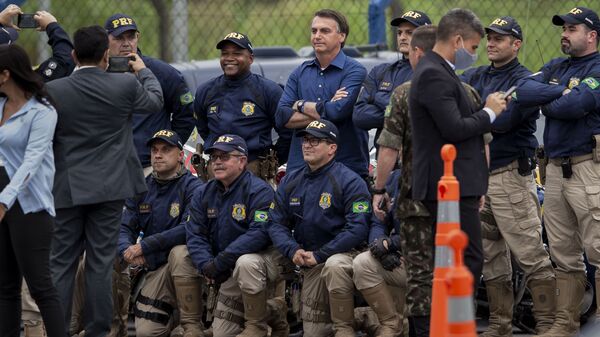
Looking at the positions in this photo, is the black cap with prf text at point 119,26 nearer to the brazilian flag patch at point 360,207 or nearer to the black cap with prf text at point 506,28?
the brazilian flag patch at point 360,207

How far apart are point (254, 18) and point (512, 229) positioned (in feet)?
30.3

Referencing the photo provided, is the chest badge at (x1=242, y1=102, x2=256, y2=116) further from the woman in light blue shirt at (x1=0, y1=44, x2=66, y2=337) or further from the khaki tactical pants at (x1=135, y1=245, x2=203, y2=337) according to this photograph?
the woman in light blue shirt at (x1=0, y1=44, x2=66, y2=337)

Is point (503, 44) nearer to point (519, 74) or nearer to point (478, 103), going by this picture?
point (519, 74)

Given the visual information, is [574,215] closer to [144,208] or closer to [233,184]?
[233,184]

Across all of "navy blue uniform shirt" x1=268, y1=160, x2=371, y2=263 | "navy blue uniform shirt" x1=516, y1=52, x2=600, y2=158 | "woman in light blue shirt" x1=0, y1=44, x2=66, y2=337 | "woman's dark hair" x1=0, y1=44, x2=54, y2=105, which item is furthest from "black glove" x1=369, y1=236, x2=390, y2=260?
"woman's dark hair" x1=0, y1=44, x2=54, y2=105

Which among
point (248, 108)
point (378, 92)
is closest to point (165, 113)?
point (248, 108)

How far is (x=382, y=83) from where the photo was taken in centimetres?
941

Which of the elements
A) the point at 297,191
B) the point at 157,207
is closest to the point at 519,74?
the point at 297,191

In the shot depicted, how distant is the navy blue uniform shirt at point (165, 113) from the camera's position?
33.4 feet

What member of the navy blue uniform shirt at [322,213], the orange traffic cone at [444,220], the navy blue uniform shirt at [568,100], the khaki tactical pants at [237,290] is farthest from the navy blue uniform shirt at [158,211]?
the orange traffic cone at [444,220]

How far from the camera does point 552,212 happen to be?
367 inches

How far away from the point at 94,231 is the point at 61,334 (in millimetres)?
700

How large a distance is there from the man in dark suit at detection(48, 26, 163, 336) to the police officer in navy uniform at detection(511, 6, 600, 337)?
2.68 m

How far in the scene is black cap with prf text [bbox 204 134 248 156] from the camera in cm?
960
